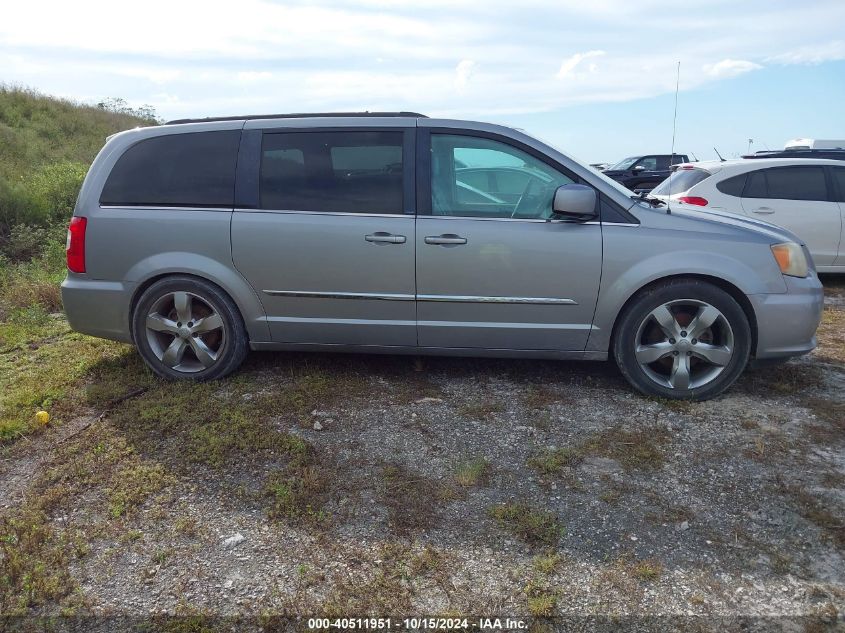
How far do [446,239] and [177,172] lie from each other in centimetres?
191

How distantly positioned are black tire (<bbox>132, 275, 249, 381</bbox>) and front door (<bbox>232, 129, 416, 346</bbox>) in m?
0.29

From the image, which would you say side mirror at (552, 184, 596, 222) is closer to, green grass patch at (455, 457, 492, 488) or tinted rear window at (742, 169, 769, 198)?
green grass patch at (455, 457, 492, 488)

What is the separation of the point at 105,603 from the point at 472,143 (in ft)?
10.6

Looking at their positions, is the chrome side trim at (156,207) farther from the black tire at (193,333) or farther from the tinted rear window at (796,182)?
the tinted rear window at (796,182)

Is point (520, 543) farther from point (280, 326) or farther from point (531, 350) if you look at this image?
point (280, 326)

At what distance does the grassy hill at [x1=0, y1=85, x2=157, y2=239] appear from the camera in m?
10.8

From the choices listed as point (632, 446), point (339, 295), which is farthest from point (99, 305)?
point (632, 446)

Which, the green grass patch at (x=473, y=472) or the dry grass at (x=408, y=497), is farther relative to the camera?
the green grass patch at (x=473, y=472)

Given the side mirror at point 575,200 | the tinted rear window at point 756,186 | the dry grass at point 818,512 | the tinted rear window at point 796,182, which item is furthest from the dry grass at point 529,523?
the tinted rear window at point 796,182

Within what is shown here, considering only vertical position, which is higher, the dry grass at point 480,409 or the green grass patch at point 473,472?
the dry grass at point 480,409

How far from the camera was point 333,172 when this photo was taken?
437 centimetres

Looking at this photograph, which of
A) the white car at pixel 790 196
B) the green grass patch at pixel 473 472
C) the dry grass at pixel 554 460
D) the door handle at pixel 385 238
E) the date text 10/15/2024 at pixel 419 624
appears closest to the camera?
the date text 10/15/2024 at pixel 419 624

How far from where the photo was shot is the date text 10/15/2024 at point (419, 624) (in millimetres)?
2369

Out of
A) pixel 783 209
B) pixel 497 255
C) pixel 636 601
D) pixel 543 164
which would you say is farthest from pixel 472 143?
pixel 783 209
